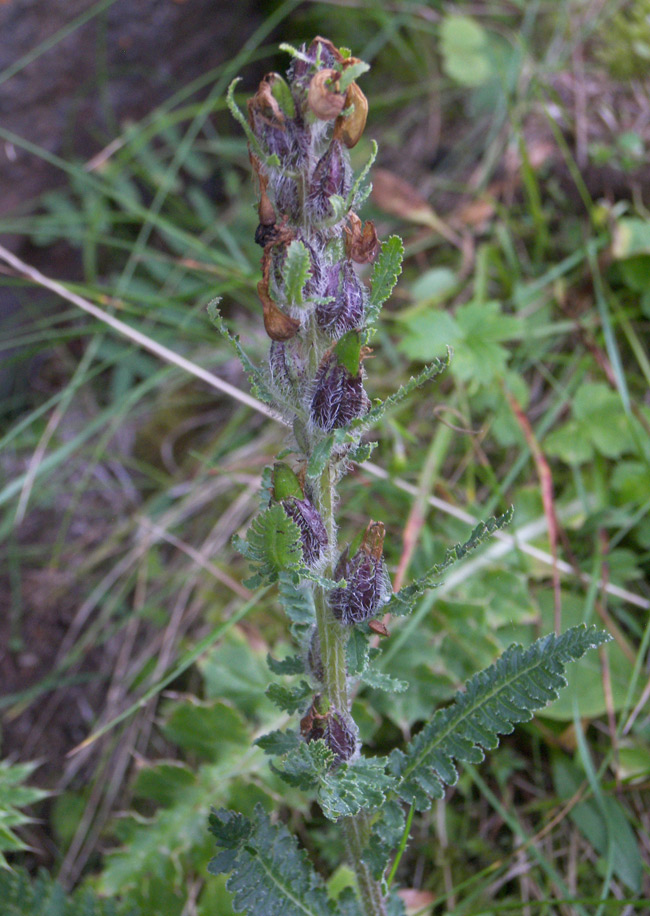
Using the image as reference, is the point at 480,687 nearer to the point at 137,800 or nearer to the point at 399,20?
the point at 137,800

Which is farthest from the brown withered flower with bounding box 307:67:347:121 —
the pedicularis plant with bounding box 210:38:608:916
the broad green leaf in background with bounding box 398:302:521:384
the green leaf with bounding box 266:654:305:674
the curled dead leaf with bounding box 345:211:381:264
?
the broad green leaf in background with bounding box 398:302:521:384

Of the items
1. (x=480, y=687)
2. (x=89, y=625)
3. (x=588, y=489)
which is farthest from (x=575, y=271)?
(x=89, y=625)

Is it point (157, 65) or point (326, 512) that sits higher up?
point (157, 65)

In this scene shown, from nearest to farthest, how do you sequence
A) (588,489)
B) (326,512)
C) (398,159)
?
(326,512) < (588,489) < (398,159)

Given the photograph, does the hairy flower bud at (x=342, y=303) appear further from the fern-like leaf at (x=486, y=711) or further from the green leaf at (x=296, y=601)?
the fern-like leaf at (x=486, y=711)

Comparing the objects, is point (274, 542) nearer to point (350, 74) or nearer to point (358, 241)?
point (358, 241)

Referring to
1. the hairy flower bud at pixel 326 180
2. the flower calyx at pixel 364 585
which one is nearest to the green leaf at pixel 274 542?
the flower calyx at pixel 364 585

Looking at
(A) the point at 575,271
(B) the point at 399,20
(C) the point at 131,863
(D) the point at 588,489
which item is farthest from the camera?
(B) the point at 399,20

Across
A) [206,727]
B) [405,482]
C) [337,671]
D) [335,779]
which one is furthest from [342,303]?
[206,727]
